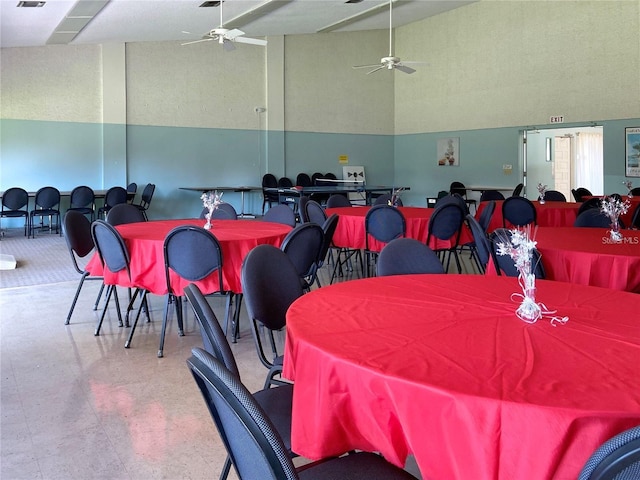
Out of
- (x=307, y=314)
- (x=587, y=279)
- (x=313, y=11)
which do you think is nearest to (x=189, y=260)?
(x=307, y=314)

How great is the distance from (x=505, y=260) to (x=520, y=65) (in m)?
8.80

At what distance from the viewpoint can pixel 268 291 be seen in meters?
2.41

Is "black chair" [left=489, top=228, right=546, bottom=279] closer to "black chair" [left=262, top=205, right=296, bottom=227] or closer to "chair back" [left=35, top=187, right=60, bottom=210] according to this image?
"black chair" [left=262, top=205, right=296, bottom=227]

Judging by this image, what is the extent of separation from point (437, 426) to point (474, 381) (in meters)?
0.14

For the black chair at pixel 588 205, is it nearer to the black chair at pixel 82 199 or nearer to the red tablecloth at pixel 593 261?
the red tablecloth at pixel 593 261

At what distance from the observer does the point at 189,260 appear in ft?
12.0

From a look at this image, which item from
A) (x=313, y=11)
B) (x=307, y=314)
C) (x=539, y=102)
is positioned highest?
(x=313, y=11)

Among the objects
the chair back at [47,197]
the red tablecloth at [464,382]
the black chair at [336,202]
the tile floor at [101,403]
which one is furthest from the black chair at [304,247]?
the chair back at [47,197]

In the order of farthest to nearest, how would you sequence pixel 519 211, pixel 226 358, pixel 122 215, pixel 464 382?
1. pixel 519 211
2. pixel 122 215
3. pixel 226 358
4. pixel 464 382

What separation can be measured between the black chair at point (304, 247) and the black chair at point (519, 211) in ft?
11.7

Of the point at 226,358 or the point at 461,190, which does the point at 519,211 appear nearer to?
the point at 461,190

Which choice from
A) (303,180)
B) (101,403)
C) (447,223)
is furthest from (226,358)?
(303,180)

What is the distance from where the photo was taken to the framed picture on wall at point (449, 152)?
12617 millimetres

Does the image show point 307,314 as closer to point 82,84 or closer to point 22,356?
point 22,356
